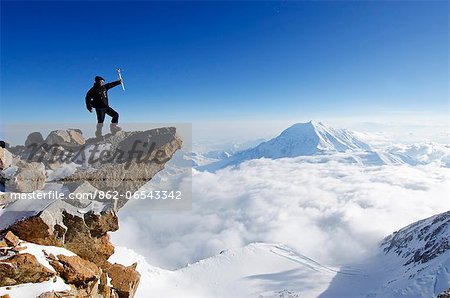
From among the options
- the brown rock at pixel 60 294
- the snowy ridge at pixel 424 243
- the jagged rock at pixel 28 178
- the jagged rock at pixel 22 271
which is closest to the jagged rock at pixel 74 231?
the jagged rock at pixel 22 271

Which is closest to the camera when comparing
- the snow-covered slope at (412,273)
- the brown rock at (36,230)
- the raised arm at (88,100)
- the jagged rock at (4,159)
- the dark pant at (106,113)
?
the brown rock at (36,230)

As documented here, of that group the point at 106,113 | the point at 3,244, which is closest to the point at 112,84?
the point at 106,113

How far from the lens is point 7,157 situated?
18.8 metres

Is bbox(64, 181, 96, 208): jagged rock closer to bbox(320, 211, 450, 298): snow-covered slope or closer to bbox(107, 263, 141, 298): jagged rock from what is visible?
bbox(107, 263, 141, 298): jagged rock

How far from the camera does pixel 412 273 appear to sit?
61562 millimetres

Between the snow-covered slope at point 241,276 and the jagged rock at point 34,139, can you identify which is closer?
the jagged rock at point 34,139

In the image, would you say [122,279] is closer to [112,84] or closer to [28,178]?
[28,178]

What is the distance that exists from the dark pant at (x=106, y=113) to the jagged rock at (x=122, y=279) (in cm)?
969

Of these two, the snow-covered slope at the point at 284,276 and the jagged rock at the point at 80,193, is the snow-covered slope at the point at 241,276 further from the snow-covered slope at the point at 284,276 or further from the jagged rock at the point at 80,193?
the jagged rock at the point at 80,193

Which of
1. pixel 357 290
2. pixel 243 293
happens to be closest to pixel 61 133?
pixel 243 293

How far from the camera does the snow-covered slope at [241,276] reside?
3907 centimetres

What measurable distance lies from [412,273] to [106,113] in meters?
67.9

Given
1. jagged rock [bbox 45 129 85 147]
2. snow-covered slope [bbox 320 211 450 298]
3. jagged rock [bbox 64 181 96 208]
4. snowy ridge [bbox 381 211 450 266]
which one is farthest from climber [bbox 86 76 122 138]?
snowy ridge [bbox 381 211 450 266]

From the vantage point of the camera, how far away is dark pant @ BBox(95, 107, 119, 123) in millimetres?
19828
